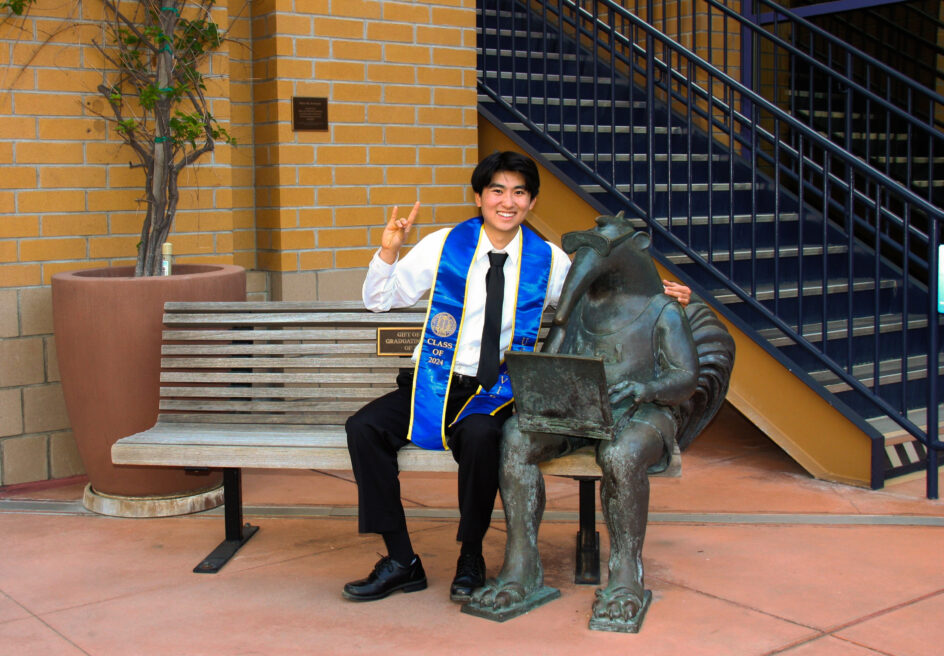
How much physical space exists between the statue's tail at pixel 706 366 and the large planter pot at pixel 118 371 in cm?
209

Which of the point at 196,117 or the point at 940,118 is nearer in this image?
the point at 196,117

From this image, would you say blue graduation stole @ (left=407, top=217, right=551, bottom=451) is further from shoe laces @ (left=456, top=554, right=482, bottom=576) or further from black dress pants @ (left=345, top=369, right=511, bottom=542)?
shoe laces @ (left=456, top=554, right=482, bottom=576)

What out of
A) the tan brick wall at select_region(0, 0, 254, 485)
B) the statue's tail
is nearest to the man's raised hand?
the statue's tail

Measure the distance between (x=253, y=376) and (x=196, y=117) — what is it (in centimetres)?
135

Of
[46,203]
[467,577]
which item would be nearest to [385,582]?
[467,577]

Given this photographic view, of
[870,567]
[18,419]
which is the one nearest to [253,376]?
[18,419]

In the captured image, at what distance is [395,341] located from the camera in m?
4.39

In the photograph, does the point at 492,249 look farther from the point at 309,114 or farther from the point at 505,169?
the point at 309,114

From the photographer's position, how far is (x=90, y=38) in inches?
209

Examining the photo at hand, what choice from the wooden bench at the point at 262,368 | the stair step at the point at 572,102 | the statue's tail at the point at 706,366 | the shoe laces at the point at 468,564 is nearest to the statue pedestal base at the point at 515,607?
the shoe laces at the point at 468,564

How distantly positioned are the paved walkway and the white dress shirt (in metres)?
0.85

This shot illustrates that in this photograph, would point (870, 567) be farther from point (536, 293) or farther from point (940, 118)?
point (940, 118)

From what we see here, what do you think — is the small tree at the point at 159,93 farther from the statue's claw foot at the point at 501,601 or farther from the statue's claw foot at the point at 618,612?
the statue's claw foot at the point at 618,612

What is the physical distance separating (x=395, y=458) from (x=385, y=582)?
412 mm
